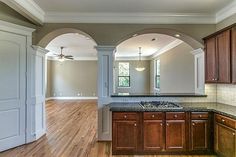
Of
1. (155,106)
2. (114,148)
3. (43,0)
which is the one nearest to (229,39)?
(155,106)

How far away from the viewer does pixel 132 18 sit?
Result: 15.4 feet

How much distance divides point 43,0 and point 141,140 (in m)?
3.12

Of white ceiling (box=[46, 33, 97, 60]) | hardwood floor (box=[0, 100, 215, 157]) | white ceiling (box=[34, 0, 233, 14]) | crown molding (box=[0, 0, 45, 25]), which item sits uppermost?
white ceiling (box=[46, 33, 97, 60])

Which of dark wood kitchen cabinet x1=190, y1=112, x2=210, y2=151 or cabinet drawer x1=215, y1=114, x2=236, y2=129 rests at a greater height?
cabinet drawer x1=215, y1=114, x2=236, y2=129

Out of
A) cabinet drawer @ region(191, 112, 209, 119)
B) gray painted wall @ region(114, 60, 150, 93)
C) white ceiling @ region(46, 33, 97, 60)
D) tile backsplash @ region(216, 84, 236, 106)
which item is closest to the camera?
cabinet drawer @ region(191, 112, 209, 119)

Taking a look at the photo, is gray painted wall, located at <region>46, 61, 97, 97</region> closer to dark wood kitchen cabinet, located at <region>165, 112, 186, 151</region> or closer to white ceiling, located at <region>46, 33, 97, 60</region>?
white ceiling, located at <region>46, 33, 97, 60</region>

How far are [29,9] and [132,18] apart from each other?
2.11 meters

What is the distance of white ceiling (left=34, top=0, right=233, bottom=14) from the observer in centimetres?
396

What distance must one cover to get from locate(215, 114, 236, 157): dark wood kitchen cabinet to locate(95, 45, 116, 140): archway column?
221cm

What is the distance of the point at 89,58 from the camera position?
14.0m

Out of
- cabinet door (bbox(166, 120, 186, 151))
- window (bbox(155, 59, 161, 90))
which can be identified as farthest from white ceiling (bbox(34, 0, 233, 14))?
window (bbox(155, 59, 161, 90))

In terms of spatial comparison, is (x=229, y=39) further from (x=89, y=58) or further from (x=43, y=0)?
(x=89, y=58)

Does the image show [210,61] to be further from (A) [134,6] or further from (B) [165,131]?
(A) [134,6]

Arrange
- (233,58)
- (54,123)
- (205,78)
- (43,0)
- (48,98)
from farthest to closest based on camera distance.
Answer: (48,98) < (54,123) < (205,78) < (43,0) < (233,58)
